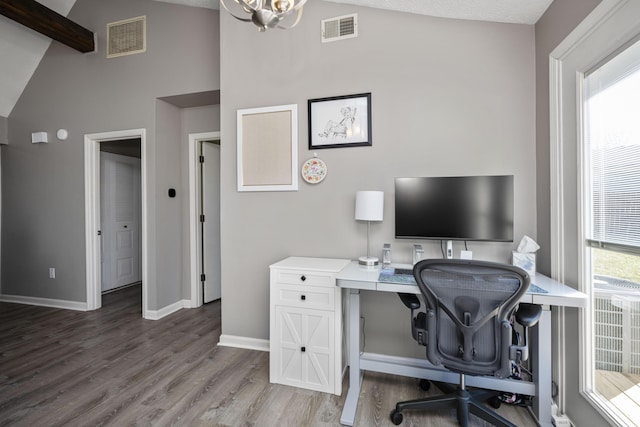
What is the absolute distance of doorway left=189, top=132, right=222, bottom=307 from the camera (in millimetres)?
3643

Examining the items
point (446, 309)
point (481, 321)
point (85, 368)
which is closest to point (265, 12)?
point (446, 309)

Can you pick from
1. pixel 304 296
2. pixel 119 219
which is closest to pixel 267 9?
pixel 304 296

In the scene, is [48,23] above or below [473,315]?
above

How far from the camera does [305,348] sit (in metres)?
2.05

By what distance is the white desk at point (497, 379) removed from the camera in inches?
58.1

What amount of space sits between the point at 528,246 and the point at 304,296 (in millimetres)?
1538

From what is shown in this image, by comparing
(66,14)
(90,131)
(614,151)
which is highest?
(66,14)

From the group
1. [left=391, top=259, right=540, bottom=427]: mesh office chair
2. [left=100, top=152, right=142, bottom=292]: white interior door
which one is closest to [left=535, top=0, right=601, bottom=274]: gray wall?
[left=391, top=259, right=540, bottom=427]: mesh office chair

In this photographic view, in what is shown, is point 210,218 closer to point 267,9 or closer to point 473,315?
point 267,9

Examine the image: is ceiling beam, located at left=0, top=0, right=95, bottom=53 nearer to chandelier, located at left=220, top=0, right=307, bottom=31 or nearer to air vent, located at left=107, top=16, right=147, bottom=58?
air vent, located at left=107, top=16, right=147, bottom=58

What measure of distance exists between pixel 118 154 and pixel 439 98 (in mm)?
4588

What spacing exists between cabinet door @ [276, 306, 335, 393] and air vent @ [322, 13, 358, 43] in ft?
7.16

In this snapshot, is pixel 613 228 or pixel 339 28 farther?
pixel 339 28

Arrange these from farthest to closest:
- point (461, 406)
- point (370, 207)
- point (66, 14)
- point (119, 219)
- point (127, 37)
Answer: point (119, 219) → point (66, 14) → point (127, 37) → point (370, 207) → point (461, 406)
